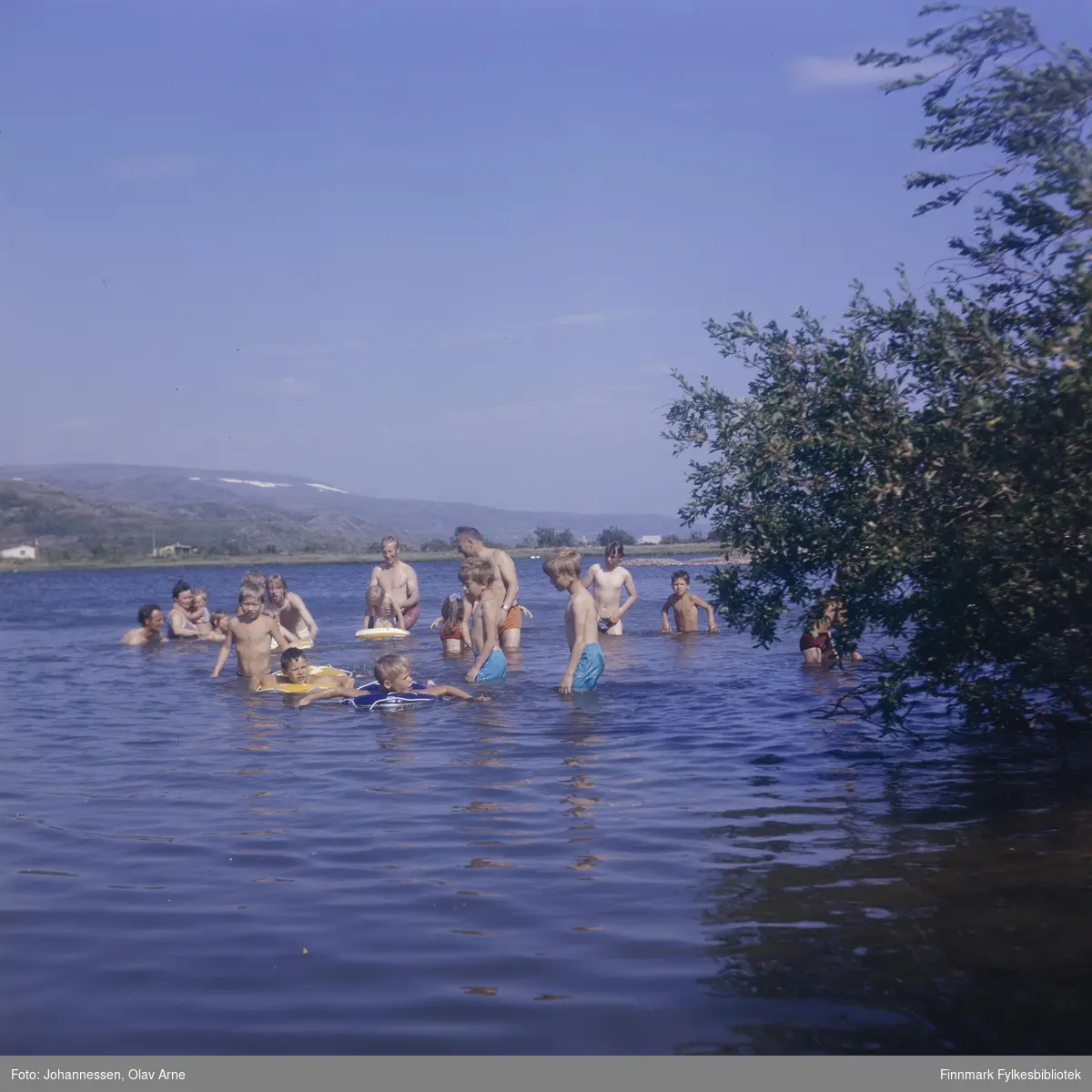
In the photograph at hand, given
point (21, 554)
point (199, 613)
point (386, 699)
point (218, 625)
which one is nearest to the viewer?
point (386, 699)

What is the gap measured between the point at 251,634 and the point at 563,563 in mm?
4070

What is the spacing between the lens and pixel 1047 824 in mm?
6262

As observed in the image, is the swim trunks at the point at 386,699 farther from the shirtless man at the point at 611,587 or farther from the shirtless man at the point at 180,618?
the shirtless man at the point at 180,618

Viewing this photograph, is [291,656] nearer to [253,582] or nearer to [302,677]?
[302,677]

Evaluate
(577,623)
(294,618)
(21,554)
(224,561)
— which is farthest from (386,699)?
(21,554)

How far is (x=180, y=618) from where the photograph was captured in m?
18.2

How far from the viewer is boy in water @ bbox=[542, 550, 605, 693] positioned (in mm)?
10320

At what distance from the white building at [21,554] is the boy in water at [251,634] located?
5891cm

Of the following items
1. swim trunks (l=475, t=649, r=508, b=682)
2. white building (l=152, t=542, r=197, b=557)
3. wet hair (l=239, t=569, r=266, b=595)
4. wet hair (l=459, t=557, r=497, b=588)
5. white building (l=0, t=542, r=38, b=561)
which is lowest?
white building (l=0, t=542, r=38, b=561)

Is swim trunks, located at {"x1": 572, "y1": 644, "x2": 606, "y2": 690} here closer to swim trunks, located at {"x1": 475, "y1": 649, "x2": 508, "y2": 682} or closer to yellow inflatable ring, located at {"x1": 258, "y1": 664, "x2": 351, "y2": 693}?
swim trunks, located at {"x1": 475, "y1": 649, "x2": 508, "y2": 682}

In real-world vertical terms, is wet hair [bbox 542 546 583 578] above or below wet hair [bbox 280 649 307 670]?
above

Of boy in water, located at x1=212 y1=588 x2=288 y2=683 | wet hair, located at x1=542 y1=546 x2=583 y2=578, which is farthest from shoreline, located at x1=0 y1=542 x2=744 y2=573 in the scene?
wet hair, located at x1=542 y1=546 x2=583 y2=578
